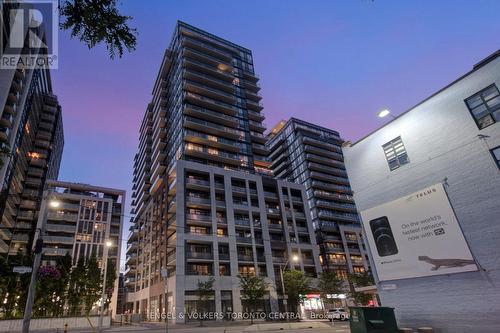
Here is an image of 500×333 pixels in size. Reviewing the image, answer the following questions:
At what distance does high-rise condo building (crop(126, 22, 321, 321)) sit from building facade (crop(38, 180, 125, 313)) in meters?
7.59

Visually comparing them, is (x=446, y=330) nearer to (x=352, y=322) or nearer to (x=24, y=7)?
(x=352, y=322)

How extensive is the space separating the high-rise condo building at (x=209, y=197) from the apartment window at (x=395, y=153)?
35.3 meters

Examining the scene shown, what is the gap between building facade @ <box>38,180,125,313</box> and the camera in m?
72.0

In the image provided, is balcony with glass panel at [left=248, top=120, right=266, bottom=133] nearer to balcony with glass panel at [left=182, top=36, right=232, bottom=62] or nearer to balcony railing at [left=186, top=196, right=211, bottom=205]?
balcony with glass panel at [left=182, top=36, right=232, bottom=62]

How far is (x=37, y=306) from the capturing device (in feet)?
119

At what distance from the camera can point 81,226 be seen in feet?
252

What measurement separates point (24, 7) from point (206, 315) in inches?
1858

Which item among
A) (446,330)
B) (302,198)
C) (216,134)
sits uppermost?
(216,134)

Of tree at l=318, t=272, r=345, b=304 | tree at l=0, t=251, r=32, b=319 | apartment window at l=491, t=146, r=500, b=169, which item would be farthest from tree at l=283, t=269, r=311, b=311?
apartment window at l=491, t=146, r=500, b=169

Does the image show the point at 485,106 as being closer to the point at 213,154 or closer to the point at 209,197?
the point at 209,197

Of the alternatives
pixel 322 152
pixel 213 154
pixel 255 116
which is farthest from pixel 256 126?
pixel 322 152

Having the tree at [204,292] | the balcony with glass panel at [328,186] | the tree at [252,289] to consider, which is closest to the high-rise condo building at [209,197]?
the tree at [204,292]

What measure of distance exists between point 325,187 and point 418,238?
72.8 metres

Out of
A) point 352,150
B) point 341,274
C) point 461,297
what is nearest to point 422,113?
point 352,150
